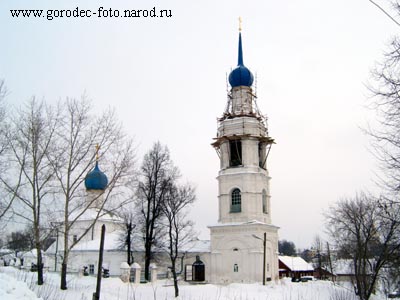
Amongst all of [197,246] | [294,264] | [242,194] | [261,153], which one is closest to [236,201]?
[242,194]

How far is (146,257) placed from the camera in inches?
1398

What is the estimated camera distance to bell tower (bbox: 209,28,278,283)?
33.7m

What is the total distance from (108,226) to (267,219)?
20.6 meters

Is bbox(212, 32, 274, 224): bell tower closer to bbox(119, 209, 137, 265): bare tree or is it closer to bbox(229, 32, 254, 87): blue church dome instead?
bbox(229, 32, 254, 87): blue church dome

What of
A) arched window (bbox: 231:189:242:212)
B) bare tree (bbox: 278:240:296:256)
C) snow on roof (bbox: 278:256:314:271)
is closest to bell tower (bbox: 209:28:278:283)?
arched window (bbox: 231:189:242:212)

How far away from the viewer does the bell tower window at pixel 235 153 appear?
119 feet

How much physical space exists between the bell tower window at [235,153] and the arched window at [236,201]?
7.55ft

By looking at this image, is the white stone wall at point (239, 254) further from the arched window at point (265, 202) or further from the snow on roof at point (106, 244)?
the snow on roof at point (106, 244)

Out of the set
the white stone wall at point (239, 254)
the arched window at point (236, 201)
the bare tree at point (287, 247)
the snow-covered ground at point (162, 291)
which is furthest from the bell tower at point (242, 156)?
the bare tree at point (287, 247)

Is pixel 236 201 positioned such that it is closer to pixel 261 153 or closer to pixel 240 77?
pixel 261 153

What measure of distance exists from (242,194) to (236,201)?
2.76ft

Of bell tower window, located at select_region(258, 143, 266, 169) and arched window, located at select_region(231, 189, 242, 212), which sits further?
bell tower window, located at select_region(258, 143, 266, 169)

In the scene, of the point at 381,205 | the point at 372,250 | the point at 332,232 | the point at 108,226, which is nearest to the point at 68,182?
the point at 381,205

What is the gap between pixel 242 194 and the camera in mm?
34906
